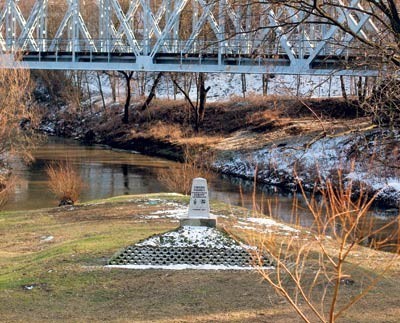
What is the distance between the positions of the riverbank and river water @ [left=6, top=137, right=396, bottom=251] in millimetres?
1924

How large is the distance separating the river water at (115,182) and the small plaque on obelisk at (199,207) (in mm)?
7150

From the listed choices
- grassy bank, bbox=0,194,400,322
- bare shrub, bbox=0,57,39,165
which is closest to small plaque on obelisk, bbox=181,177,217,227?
grassy bank, bbox=0,194,400,322

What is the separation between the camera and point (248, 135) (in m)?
40.8

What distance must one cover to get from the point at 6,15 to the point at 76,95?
15133mm

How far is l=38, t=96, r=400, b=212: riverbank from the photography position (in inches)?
1218

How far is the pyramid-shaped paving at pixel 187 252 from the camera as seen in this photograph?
10891mm

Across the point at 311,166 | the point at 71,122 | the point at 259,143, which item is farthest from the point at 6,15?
the point at 311,166

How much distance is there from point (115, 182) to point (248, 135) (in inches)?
519

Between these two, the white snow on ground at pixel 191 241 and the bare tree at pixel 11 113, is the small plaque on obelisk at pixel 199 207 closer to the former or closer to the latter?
the white snow on ground at pixel 191 241

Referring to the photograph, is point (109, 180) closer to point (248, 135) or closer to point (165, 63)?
point (165, 63)

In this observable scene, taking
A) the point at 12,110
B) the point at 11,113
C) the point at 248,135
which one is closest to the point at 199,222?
the point at 11,113

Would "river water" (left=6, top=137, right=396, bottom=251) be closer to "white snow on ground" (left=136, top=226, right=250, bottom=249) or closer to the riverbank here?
the riverbank

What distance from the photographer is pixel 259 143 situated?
3781 centimetres

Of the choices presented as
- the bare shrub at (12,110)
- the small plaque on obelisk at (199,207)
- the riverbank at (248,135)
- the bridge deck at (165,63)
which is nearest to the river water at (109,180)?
the bare shrub at (12,110)
